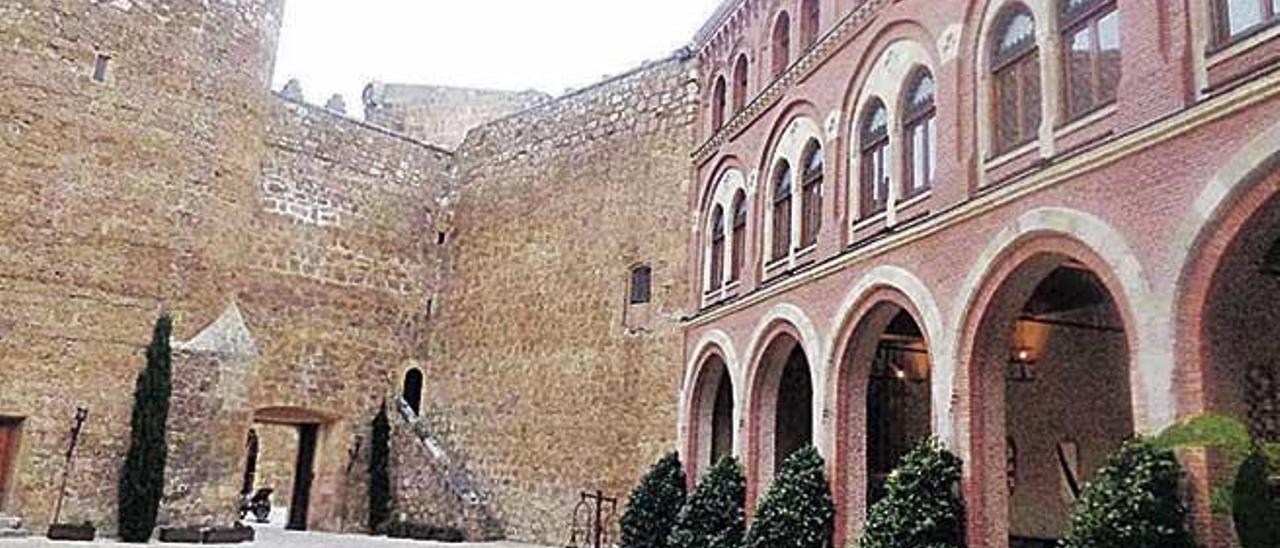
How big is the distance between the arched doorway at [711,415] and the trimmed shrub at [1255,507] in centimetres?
1055

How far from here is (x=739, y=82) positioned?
57.8 ft

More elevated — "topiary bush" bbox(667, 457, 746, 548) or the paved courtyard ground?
"topiary bush" bbox(667, 457, 746, 548)

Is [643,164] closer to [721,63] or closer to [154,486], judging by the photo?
[721,63]

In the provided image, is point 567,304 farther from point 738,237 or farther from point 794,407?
point 794,407

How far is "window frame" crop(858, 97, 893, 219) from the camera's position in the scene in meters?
12.1

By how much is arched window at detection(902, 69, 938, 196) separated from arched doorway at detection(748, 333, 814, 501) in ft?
11.3

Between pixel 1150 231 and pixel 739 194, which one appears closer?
pixel 1150 231

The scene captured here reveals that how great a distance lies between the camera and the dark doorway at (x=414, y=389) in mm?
22766

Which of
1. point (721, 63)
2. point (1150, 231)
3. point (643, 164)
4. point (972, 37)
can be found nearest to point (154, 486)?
point (643, 164)

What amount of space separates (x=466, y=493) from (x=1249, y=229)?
54.0ft

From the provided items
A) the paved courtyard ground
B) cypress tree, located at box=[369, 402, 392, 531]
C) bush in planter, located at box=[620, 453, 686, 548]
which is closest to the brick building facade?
cypress tree, located at box=[369, 402, 392, 531]

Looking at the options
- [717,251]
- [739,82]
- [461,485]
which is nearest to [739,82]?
[739,82]

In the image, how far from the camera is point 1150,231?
7504 millimetres

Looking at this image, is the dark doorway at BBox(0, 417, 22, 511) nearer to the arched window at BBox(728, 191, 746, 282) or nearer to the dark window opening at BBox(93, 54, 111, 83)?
the dark window opening at BBox(93, 54, 111, 83)
